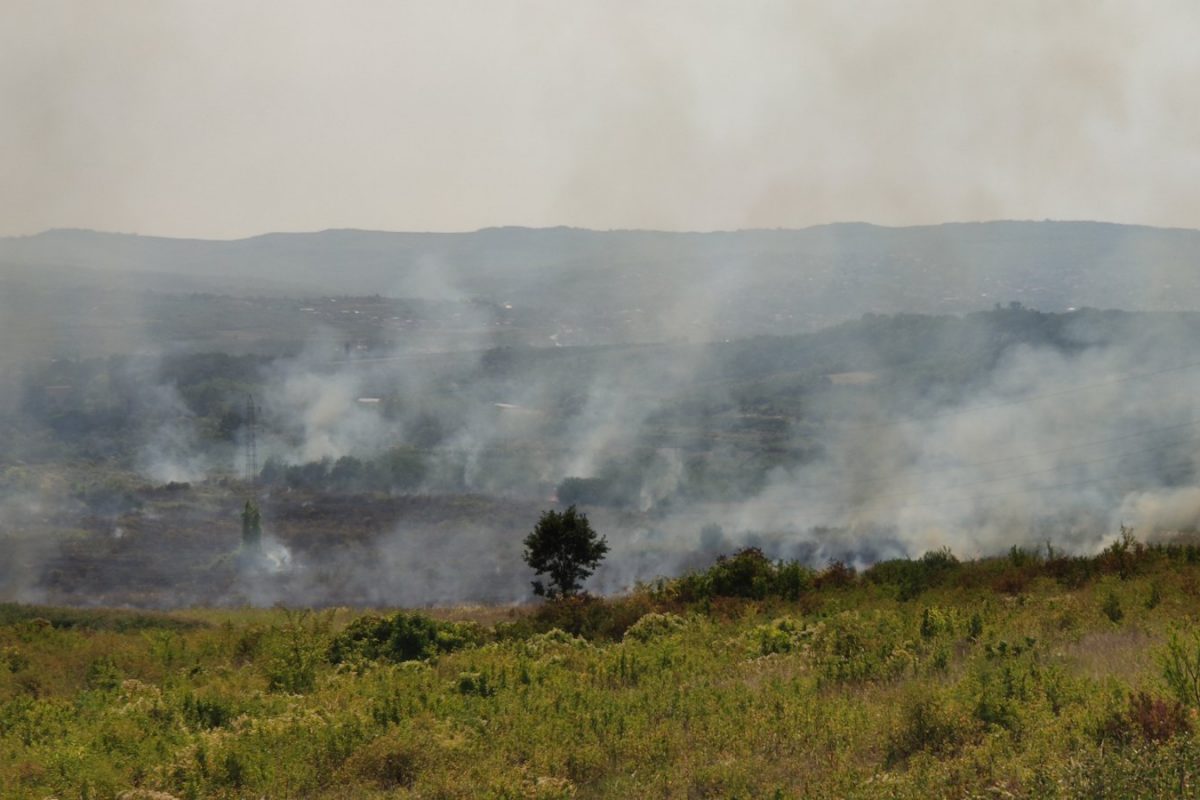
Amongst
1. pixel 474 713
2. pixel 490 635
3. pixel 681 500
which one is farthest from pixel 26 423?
pixel 474 713

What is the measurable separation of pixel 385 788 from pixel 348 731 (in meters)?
1.83

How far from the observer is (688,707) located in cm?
1535

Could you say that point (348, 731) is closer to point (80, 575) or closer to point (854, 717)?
point (854, 717)

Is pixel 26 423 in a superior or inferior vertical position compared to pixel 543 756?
superior

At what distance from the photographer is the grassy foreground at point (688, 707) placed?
38.5 feet

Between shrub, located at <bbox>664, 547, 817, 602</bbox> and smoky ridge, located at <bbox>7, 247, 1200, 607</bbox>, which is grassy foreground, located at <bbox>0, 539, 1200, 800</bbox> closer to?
shrub, located at <bbox>664, 547, 817, 602</bbox>

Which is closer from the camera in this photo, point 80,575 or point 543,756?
point 543,756

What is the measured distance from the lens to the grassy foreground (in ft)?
38.5

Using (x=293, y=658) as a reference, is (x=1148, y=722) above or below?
above

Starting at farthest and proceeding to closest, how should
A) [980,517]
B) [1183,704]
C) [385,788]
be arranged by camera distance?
[980,517]
[385,788]
[1183,704]

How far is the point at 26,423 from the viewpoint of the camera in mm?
186375

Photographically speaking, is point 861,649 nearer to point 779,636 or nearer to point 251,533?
point 779,636

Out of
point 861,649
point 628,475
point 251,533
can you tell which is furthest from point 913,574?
point 628,475

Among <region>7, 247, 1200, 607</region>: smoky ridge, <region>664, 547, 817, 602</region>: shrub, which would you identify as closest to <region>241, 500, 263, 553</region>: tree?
<region>7, 247, 1200, 607</region>: smoky ridge
